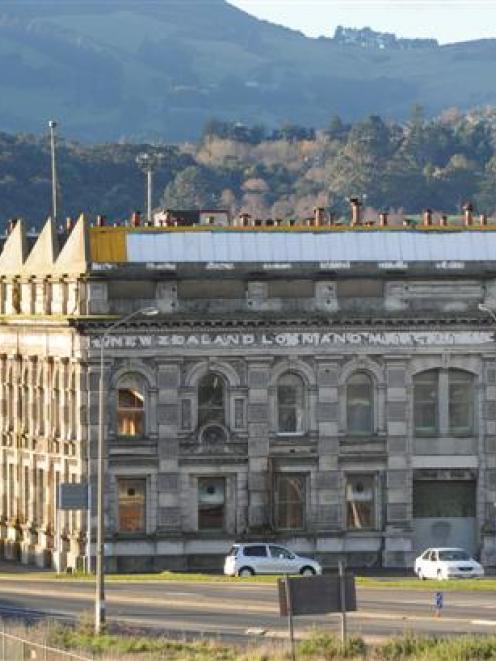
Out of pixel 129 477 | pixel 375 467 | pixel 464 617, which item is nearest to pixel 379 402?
pixel 375 467

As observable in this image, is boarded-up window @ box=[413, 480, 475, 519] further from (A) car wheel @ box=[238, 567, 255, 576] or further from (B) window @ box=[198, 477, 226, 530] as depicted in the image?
(A) car wheel @ box=[238, 567, 255, 576]

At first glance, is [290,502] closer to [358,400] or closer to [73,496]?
[358,400]

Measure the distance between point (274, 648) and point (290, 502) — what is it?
33.5m

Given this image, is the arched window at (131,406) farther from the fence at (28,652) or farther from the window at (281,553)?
the fence at (28,652)

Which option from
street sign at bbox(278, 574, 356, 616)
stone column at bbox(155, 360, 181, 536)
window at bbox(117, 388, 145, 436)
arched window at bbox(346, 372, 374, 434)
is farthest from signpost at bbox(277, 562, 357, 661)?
arched window at bbox(346, 372, 374, 434)

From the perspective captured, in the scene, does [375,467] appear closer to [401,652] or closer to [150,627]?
[150,627]

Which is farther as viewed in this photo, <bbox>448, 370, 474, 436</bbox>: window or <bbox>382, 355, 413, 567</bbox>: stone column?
<bbox>448, 370, 474, 436</bbox>: window

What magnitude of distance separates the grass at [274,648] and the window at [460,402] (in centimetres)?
3183

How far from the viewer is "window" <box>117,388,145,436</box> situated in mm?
98312

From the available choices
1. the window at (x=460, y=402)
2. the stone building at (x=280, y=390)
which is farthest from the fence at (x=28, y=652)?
the window at (x=460, y=402)

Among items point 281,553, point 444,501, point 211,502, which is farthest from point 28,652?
point 444,501

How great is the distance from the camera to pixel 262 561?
93.1 metres

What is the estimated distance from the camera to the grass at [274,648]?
6288 centimetres

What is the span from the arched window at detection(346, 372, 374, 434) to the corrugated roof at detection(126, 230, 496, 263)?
3859 mm
